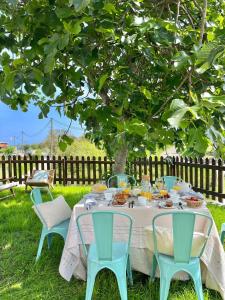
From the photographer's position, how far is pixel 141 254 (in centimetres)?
292

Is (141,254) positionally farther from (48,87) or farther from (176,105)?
(176,105)

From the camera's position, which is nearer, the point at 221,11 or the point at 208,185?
the point at 221,11

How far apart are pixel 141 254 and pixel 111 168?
Result: 207 inches

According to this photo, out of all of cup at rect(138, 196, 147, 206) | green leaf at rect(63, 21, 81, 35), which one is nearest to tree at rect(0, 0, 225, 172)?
green leaf at rect(63, 21, 81, 35)

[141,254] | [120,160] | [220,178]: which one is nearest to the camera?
[141,254]

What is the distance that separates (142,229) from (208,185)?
14.2 feet

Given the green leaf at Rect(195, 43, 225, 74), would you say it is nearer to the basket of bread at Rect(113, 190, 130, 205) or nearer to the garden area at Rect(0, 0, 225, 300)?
the garden area at Rect(0, 0, 225, 300)

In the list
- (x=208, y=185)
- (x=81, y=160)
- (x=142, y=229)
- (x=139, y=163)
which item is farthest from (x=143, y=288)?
(x=81, y=160)

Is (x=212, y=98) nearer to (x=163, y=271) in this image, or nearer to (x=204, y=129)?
(x=204, y=129)

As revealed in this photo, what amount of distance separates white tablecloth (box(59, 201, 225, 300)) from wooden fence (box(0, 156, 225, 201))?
398 cm

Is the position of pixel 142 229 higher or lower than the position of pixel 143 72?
lower

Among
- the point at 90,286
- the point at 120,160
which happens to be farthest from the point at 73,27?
the point at 120,160

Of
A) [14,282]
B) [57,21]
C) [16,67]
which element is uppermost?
[57,21]

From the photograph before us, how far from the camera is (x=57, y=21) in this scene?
1.35 meters
